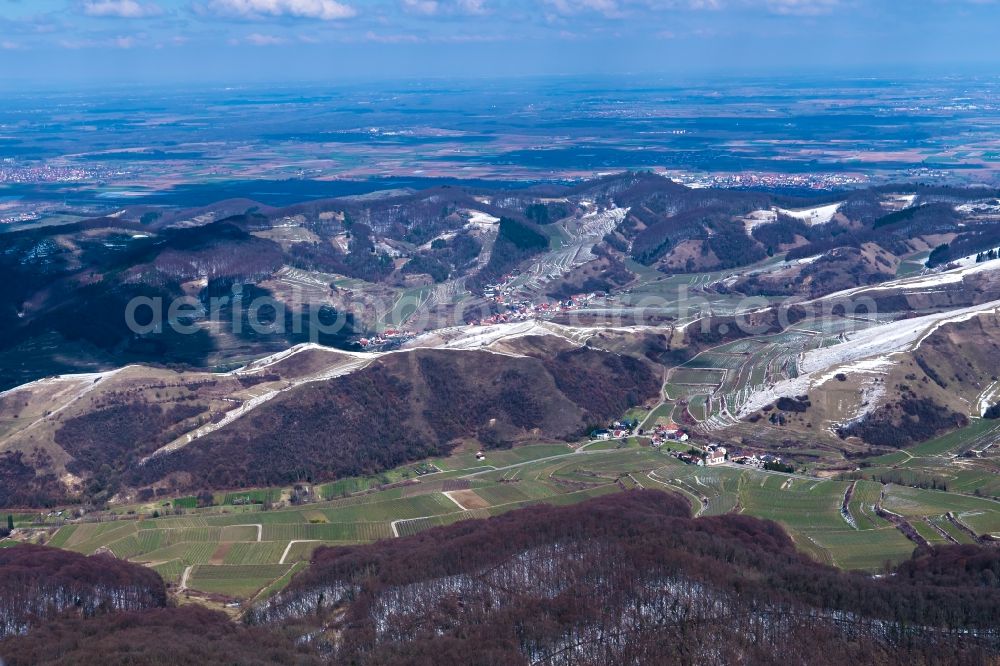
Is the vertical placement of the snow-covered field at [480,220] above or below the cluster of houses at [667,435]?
above

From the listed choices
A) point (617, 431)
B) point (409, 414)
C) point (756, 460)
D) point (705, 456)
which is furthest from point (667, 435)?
Result: point (409, 414)

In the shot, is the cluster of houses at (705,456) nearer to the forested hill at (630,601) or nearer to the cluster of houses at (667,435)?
the cluster of houses at (667,435)

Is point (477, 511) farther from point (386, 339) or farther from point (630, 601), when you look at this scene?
point (386, 339)

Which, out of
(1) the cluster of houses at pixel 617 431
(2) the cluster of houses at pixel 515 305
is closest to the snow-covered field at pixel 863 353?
(1) the cluster of houses at pixel 617 431

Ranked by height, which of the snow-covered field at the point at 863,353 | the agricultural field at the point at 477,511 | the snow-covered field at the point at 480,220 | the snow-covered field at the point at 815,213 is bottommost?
the agricultural field at the point at 477,511

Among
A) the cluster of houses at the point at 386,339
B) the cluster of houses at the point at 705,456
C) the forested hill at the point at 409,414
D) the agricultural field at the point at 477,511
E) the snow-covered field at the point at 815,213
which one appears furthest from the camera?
the snow-covered field at the point at 815,213

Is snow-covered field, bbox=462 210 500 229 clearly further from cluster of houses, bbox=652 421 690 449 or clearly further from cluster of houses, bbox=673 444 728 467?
cluster of houses, bbox=673 444 728 467

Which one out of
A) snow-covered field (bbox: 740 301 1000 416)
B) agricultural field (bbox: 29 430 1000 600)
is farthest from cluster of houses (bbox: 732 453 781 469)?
snow-covered field (bbox: 740 301 1000 416)

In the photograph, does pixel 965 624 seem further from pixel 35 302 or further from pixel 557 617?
pixel 35 302
